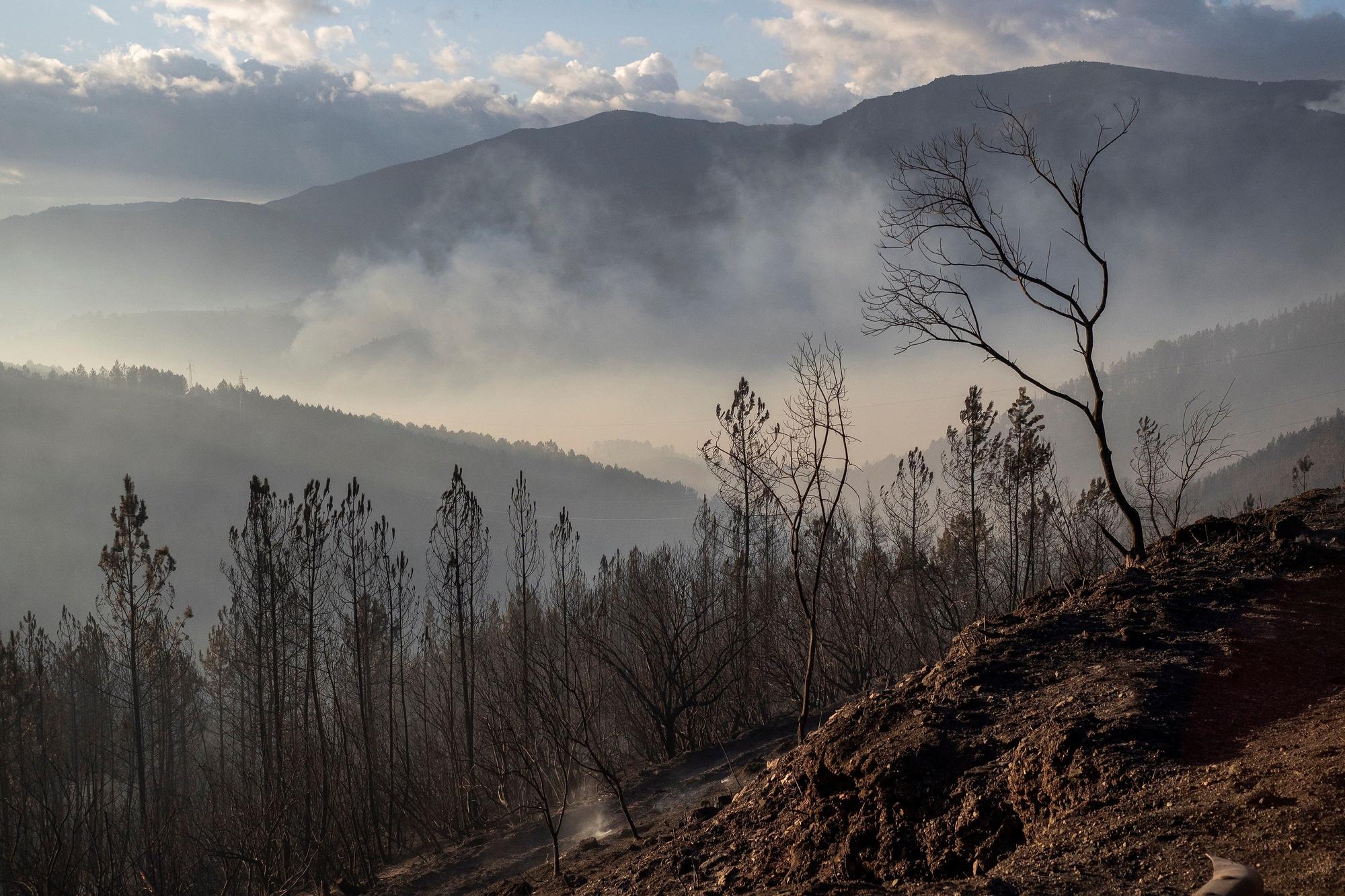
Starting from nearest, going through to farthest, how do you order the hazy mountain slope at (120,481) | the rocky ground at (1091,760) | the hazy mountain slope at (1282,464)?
the rocky ground at (1091,760) < the hazy mountain slope at (1282,464) < the hazy mountain slope at (120,481)

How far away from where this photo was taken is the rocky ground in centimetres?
510

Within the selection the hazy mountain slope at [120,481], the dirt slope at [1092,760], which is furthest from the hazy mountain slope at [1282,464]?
the dirt slope at [1092,760]

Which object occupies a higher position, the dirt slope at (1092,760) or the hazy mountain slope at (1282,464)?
the hazy mountain slope at (1282,464)

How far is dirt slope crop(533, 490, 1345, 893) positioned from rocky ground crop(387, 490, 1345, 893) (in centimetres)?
2

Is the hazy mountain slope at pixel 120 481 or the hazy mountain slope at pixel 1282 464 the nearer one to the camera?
the hazy mountain slope at pixel 1282 464

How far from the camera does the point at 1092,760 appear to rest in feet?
20.6

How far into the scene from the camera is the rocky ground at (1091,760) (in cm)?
510

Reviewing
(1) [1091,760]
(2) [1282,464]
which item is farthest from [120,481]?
(2) [1282,464]

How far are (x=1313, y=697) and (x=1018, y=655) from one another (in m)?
2.42

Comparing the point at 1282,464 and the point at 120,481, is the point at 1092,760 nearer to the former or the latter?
the point at 1282,464

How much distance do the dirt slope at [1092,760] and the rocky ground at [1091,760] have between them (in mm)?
19

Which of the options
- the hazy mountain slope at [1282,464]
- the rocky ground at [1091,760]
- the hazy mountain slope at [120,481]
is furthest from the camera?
the hazy mountain slope at [120,481]

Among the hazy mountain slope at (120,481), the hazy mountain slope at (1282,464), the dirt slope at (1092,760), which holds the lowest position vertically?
the dirt slope at (1092,760)

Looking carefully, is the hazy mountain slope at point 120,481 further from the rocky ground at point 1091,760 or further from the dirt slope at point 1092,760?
the rocky ground at point 1091,760
